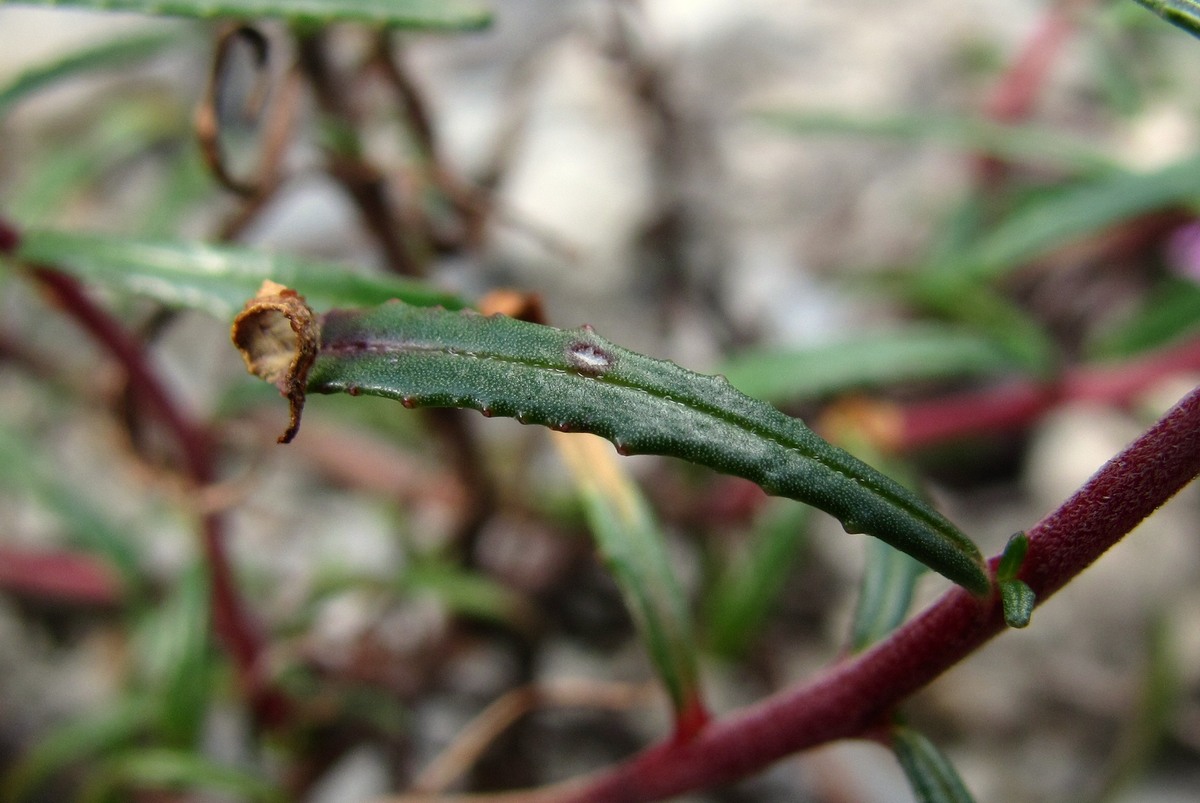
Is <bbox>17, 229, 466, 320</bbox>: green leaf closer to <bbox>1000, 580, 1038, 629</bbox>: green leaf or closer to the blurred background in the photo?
the blurred background

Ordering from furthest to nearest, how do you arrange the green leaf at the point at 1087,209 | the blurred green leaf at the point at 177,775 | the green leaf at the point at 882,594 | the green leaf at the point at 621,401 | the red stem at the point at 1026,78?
the red stem at the point at 1026,78 → the green leaf at the point at 1087,209 → the blurred green leaf at the point at 177,775 → the green leaf at the point at 882,594 → the green leaf at the point at 621,401

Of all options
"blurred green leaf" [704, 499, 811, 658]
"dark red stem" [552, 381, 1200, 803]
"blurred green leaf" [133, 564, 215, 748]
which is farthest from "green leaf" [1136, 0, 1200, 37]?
"blurred green leaf" [133, 564, 215, 748]

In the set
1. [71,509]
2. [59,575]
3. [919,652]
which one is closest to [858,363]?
[919,652]

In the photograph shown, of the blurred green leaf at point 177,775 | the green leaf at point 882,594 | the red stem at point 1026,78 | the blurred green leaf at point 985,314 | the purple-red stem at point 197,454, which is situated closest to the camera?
the green leaf at point 882,594

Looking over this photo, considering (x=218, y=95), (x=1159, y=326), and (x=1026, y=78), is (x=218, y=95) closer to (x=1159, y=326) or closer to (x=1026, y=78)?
(x=1159, y=326)

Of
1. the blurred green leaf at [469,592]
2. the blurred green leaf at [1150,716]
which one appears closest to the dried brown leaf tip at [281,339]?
the blurred green leaf at [469,592]

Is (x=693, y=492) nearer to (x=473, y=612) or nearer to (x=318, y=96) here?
(x=473, y=612)

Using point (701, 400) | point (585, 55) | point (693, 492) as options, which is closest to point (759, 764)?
point (701, 400)

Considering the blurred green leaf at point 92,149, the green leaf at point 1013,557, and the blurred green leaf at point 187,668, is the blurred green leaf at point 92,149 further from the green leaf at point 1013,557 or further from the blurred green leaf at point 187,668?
the green leaf at point 1013,557

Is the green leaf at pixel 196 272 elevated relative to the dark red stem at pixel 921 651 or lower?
elevated
